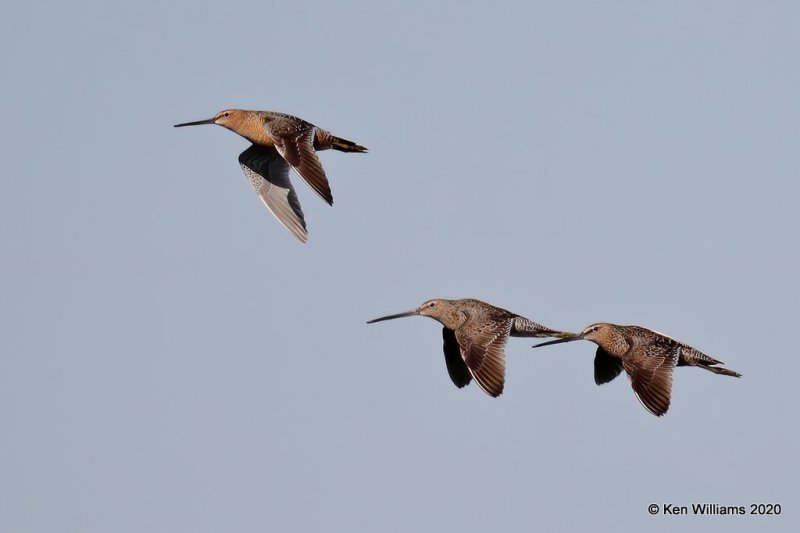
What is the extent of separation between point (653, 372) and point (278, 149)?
7039 millimetres

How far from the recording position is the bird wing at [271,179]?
27.3 meters

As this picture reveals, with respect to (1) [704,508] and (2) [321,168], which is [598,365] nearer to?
(1) [704,508]

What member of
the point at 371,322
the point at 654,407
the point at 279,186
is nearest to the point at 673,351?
the point at 654,407

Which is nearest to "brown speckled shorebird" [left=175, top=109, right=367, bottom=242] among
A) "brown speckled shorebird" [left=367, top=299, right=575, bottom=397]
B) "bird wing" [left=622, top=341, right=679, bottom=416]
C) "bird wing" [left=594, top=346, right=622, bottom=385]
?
"brown speckled shorebird" [left=367, top=299, right=575, bottom=397]

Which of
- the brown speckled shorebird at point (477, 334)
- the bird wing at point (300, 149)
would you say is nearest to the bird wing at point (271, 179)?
the bird wing at point (300, 149)

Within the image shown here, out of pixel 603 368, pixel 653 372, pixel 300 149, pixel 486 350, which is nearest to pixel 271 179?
pixel 300 149

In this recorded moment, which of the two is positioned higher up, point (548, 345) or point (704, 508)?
point (548, 345)

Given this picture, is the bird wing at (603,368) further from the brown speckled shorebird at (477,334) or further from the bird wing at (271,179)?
the bird wing at (271,179)

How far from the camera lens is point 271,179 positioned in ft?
90.9

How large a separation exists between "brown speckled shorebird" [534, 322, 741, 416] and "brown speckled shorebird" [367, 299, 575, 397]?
2.31 feet

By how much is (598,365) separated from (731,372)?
2270 mm

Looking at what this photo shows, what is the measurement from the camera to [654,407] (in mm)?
23406

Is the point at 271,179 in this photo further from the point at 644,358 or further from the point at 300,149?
the point at 644,358

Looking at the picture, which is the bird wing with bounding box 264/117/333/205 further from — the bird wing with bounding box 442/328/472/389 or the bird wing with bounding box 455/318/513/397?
the bird wing with bounding box 442/328/472/389
